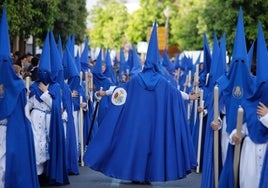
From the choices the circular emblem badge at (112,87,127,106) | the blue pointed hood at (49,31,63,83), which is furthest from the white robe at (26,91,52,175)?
the circular emblem badge at (112,87,127,106)

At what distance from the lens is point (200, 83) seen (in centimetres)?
1299

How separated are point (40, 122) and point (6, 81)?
6.49ft

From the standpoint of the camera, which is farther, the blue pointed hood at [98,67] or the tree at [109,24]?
the tree at [109,24]

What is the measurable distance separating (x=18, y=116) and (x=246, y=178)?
2934 mm

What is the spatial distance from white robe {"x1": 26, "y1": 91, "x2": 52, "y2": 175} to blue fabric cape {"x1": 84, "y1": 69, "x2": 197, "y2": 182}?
676mm

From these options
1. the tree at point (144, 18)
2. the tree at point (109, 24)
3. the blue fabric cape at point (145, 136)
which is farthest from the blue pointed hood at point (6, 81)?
the tree at point (109, 24)

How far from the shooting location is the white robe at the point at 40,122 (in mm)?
10094

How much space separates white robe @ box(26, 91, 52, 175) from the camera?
10.1 metres

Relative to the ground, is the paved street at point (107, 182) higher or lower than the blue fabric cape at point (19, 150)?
lower

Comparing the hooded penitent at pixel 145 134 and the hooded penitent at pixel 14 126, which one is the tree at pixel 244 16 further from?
the hooded penitent at pixel 14 126

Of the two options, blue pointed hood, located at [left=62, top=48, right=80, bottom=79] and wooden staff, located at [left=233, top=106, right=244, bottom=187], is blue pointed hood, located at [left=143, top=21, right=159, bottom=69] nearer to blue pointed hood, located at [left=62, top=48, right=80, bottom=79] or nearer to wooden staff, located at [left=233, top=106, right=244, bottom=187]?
blue pointed hood, located at [left=62, top=48, right=80, bottom=79]

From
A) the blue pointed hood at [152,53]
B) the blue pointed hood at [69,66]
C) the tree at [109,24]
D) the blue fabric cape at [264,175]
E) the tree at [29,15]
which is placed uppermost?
the tree at [109,24]

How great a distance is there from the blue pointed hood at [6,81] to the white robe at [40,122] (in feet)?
5.52

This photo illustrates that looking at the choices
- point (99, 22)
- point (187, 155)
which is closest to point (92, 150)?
point (187, 155)
